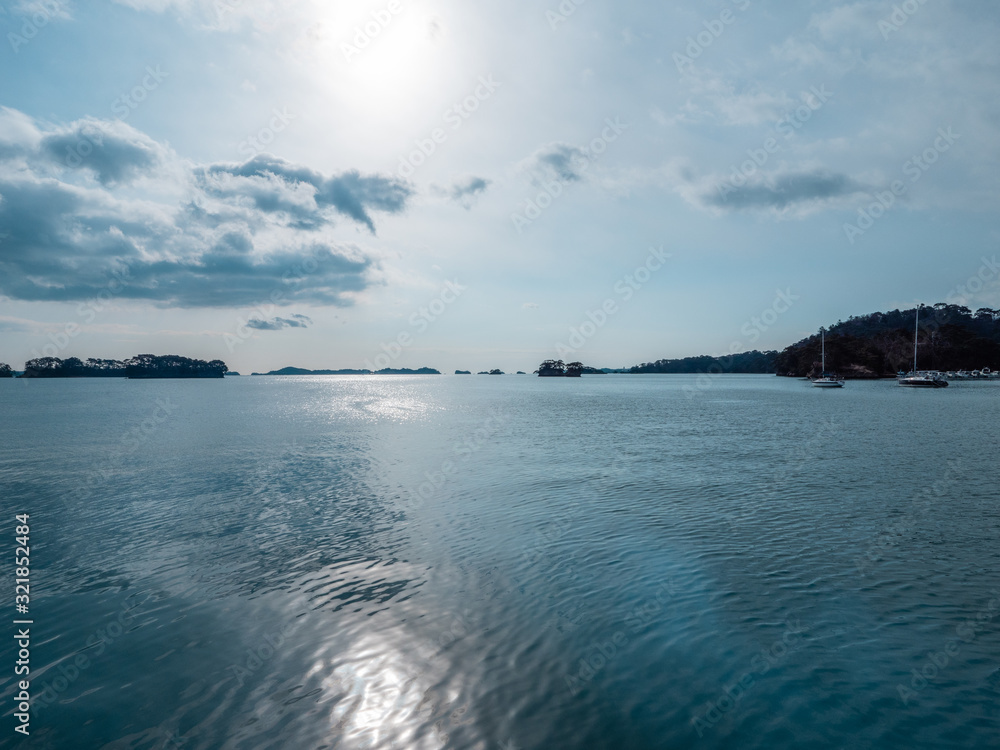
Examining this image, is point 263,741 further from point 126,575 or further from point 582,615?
point 126,575

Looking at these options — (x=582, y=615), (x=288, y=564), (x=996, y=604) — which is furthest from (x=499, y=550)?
(x=996, y=604)

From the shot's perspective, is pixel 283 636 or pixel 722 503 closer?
pixel 283 636

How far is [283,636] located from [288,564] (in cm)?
475

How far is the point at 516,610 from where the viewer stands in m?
11.9

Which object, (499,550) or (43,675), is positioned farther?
(499,550)

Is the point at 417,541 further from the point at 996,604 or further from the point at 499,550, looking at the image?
the point at 996,604

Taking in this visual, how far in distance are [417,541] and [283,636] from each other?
6881 millimetres

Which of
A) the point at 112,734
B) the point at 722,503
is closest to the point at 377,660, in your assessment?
the point at 112,734

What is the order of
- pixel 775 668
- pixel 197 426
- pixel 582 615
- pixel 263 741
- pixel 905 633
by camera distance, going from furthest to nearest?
pixel 197 426
pixel 582 615
pixel 905 633
pixel 775 668
pixel 263 741

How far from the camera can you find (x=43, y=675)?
9672 millimetres

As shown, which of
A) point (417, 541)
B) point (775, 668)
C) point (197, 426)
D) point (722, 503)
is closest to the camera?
point (775, 668)

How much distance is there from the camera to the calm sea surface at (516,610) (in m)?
8.06

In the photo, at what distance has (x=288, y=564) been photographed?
1527 centimetres

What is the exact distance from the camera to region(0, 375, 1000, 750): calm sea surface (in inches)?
317
